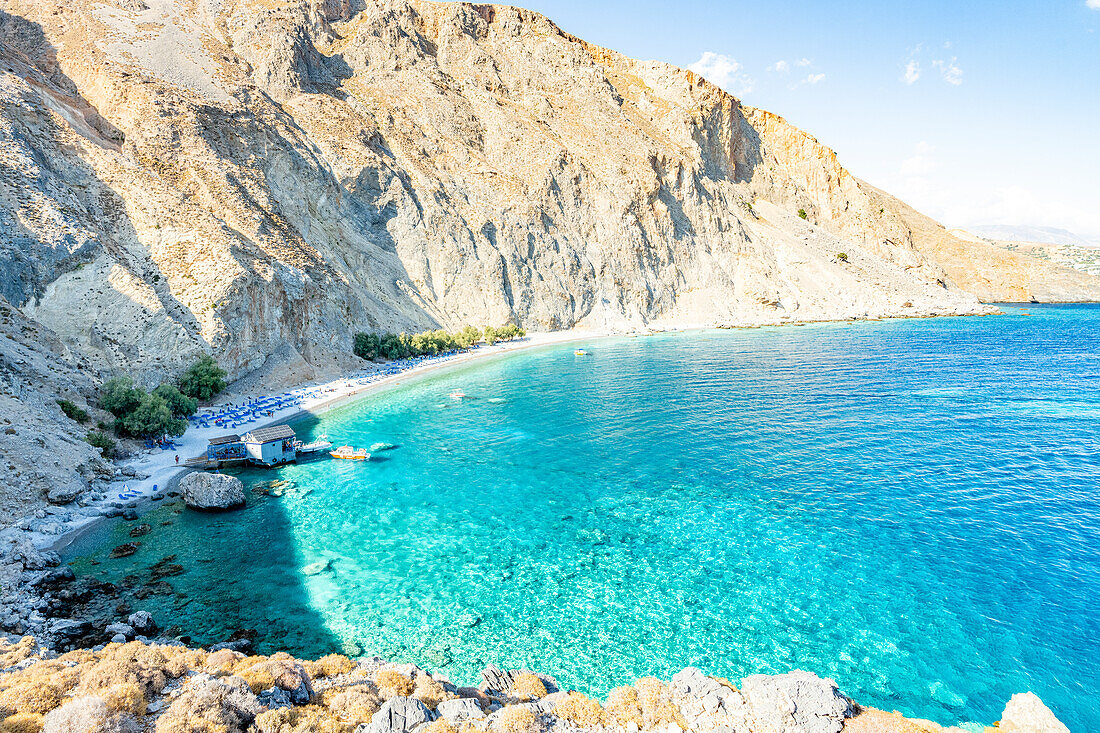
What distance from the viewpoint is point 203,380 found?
4700 cm

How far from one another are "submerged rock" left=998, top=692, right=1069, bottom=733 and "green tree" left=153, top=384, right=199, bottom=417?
1960 inches

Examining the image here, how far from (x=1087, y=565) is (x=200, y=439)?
5227 centimetres

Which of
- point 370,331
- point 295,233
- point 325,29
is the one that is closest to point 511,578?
point 370,331

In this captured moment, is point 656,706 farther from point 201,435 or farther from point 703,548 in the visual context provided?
point 201,435

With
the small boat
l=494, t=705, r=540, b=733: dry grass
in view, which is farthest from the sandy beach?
l=494, t=705, r=540, b=733: dry grass

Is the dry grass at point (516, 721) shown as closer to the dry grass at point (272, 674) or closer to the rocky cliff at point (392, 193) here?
the dry grass at point (272, 674)

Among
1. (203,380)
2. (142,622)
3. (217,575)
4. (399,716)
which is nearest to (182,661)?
(399,716)

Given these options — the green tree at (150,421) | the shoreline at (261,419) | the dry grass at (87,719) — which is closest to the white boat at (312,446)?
the shoreline at (261,419)

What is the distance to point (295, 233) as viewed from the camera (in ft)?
237

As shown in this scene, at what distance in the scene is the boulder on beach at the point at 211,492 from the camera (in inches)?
1156

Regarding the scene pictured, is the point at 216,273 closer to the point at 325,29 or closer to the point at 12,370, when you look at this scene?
the point at 12,370

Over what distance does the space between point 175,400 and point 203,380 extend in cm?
611

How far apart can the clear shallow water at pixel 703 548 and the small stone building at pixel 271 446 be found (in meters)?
1.47

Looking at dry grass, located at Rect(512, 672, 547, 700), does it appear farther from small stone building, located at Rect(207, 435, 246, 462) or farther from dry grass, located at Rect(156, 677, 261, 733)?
small stone building, located at Rect(207, 435, 246, 462)
